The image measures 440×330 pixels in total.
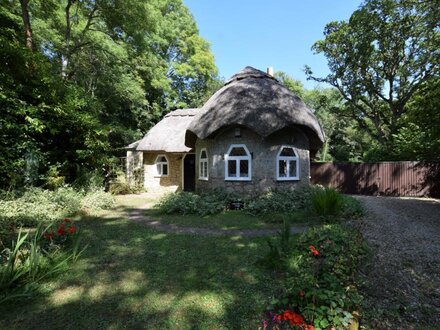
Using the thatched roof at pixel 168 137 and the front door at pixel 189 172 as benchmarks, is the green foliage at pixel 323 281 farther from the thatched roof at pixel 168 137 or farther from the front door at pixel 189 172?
the front door at pixel 189 172

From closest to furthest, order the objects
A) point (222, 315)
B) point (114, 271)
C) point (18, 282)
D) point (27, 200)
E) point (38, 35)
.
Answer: point (222, 315) < point (18, 282) < point (114, 271) < point (27, 200) < point (38, 35)

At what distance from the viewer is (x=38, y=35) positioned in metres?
15.3

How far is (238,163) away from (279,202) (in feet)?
8.60

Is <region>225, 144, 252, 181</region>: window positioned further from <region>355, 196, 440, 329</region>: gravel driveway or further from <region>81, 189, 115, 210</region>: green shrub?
<region>81, 189, 115, 210</region>: green shrub

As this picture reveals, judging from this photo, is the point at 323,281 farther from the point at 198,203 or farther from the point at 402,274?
the point at 198,203

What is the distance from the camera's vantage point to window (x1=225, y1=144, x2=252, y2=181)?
37.3 feet

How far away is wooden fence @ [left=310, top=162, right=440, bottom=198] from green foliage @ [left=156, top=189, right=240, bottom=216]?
983cm

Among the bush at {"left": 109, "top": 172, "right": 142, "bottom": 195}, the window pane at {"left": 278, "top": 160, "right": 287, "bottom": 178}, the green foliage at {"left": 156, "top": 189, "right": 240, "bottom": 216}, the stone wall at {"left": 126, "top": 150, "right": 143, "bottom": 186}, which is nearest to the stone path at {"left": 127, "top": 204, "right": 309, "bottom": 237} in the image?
the green foliage at {"left": 156, "top": 189, "right": 240, "bottom": 216}

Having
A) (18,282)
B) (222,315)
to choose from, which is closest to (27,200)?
(18,282)

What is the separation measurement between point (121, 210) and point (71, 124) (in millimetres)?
4502

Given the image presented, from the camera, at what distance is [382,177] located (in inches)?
644

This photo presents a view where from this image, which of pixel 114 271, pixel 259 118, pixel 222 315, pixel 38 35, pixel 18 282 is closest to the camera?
pixel 222 315

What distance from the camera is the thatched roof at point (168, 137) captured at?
55.8ft

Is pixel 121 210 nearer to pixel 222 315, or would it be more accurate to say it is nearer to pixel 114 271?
pixel 114 271
